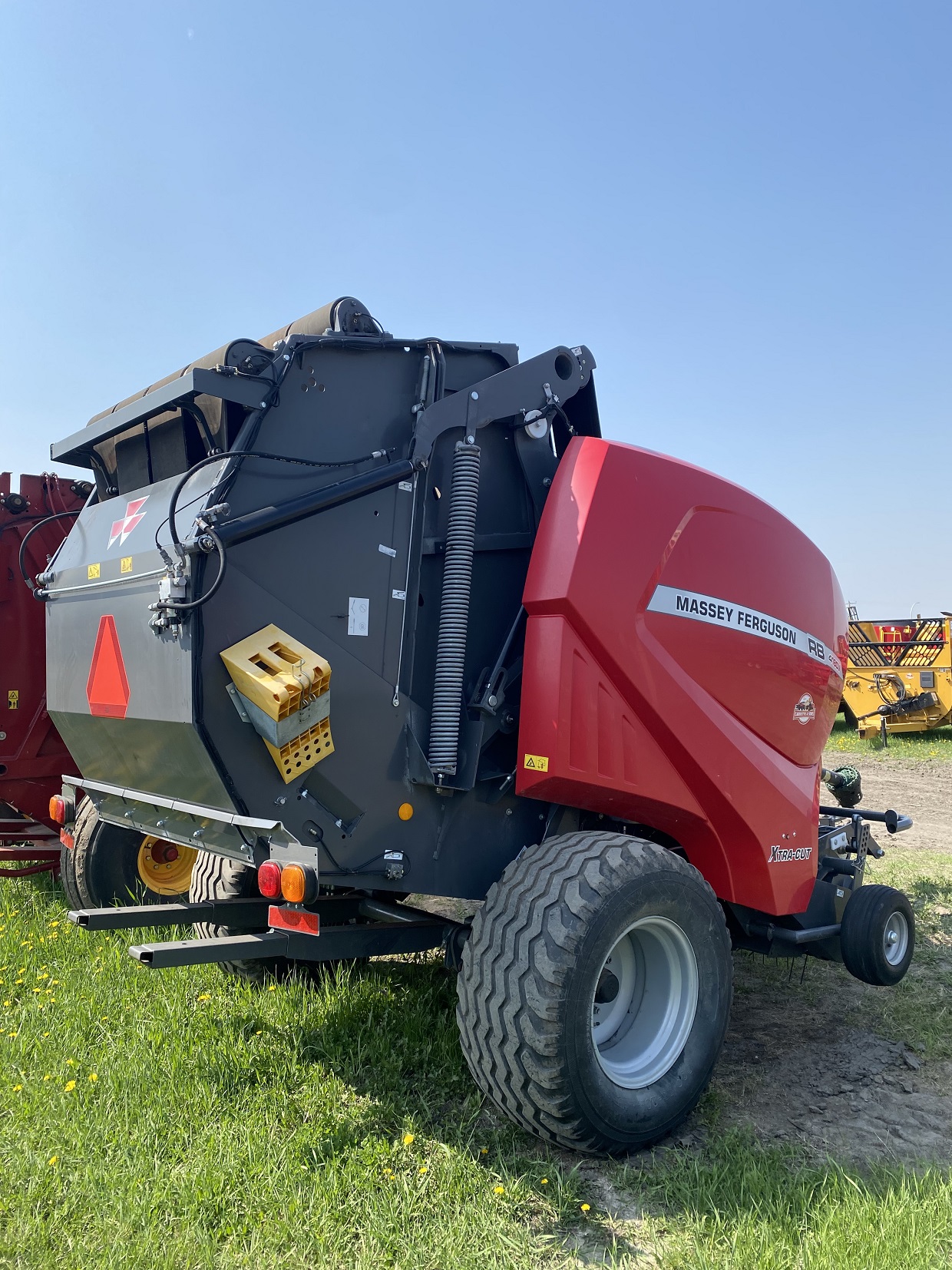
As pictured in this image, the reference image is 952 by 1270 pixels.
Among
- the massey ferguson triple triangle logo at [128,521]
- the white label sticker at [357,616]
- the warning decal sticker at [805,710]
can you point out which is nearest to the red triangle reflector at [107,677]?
the massey ferguson triple triangle logo at [128,521]

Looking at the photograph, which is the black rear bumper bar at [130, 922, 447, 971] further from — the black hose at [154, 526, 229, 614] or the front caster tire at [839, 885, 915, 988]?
the front caster tire at [839, 885, 915, 988]

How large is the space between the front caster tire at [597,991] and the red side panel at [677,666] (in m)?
0.34

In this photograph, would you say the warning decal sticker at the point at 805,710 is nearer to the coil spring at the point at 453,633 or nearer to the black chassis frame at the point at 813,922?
the black chassis frame at the point at 813,922

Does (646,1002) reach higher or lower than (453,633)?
lower

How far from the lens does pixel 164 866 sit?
5.93 meters

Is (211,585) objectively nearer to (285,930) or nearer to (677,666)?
(285,930)

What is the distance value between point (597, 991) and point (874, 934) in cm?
174

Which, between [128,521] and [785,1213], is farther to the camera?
[128,521]

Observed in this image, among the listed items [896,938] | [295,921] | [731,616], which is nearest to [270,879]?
[295,921]

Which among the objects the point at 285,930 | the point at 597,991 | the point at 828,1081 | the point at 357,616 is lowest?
Answer: the point at 828,1081

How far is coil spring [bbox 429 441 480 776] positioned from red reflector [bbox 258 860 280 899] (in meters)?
0.65

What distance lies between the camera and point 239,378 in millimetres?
3146

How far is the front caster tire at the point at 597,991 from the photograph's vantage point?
296 centimetres

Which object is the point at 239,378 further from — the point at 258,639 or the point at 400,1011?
the point at 400,1011
